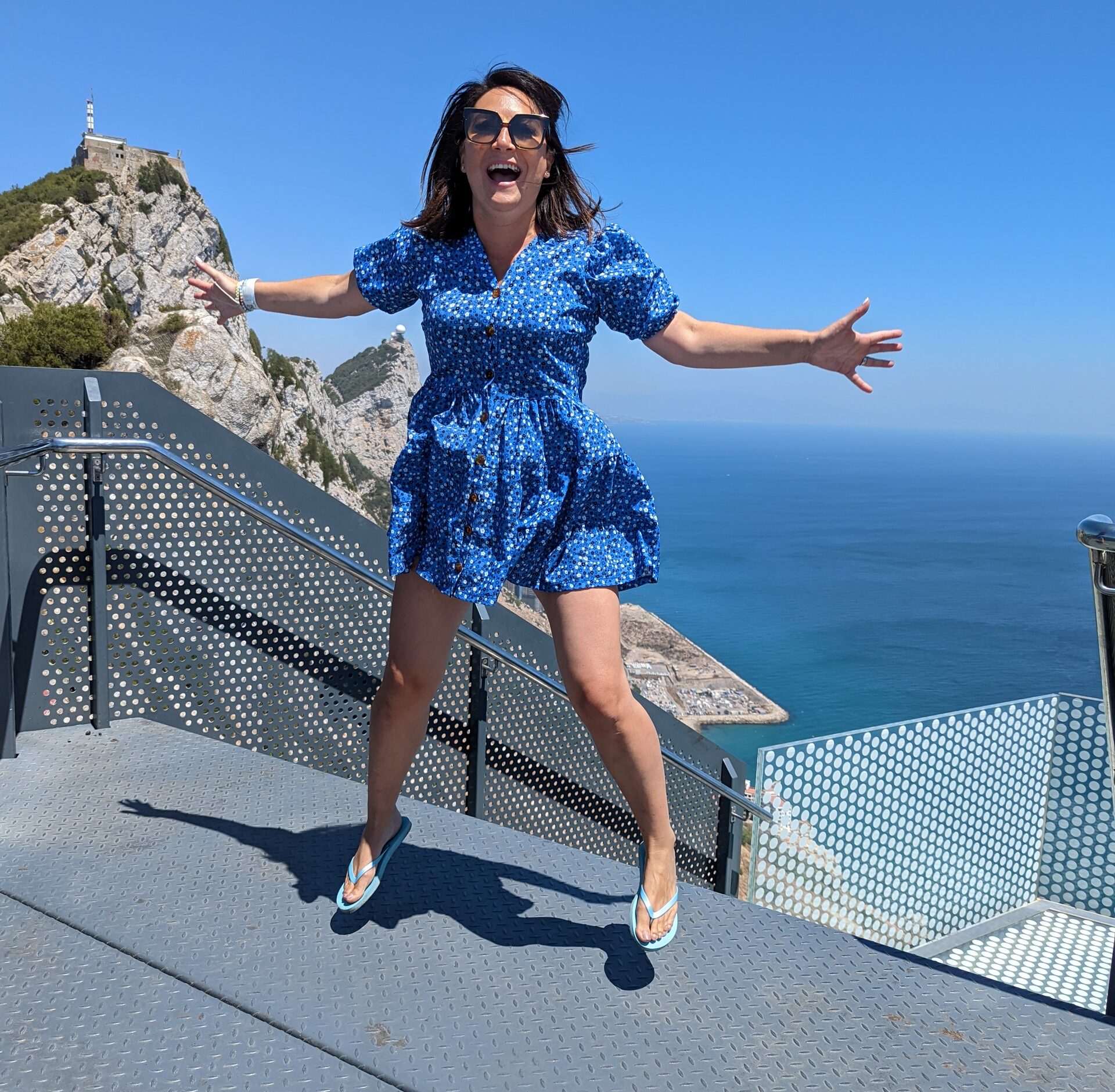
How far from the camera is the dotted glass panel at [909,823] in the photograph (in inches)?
184

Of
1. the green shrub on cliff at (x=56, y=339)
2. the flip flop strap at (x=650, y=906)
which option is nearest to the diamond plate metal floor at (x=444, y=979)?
the flip flop strap at (x=650, y=906)

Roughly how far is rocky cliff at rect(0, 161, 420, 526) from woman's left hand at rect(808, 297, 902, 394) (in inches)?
926

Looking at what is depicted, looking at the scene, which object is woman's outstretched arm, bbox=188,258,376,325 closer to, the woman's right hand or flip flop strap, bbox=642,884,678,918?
the woman's right hand

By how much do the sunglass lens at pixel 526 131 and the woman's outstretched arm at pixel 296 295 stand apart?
0.46 m

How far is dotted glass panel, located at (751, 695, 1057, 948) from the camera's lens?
184 inches

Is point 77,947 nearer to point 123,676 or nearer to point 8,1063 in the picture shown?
point 8,1063

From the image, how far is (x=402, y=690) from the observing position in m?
1.90

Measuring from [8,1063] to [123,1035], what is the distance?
163 millimetres

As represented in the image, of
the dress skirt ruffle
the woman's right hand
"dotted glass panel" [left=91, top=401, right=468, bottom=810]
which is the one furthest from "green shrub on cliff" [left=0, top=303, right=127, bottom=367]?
the dress skirt ruffle

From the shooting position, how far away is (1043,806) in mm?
5527

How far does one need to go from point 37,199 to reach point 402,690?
156ft

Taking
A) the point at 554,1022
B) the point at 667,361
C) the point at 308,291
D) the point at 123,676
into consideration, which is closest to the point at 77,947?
the point at 554,1022

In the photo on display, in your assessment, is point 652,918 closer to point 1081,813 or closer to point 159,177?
point 1081,813

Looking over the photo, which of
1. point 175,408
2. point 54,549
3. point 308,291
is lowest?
point 54,549
